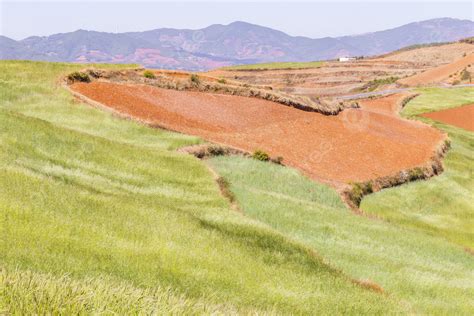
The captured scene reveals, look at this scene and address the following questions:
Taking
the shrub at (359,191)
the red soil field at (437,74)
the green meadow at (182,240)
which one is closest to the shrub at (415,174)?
the shrub at (359,191)

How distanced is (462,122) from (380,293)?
73320 millimetres

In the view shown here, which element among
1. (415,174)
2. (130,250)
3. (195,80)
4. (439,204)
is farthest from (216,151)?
(130,250)

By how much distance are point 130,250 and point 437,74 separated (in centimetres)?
16737

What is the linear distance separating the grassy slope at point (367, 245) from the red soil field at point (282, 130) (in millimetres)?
5937

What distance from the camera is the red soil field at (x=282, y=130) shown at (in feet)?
126

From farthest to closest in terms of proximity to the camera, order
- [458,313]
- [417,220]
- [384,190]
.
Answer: [384,190]
[417,220]
[458,313]

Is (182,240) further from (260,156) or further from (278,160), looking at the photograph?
(278,160)

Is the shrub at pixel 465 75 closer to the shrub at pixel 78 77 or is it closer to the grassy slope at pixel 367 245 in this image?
the shrub at pixel 78 77

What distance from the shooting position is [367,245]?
21.8m

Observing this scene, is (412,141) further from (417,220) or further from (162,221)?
(162,221)

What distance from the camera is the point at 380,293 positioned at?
15414 millimetres

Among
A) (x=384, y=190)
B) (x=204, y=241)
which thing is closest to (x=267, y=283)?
(x=204, y=241)

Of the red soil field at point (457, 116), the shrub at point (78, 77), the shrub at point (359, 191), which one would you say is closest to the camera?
the shrub at point (359, 191)

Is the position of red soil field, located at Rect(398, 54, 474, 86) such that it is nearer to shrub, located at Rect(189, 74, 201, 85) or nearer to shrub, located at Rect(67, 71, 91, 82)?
shrub, located at Rect(189, 74, 201, 85)
